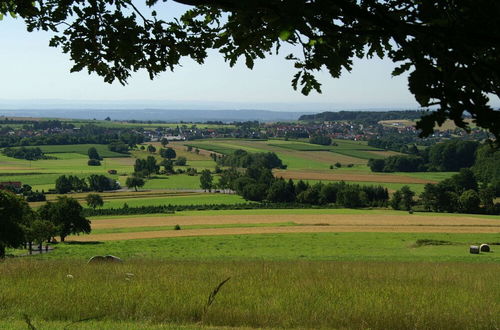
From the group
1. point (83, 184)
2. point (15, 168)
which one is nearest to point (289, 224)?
point (83, 184)

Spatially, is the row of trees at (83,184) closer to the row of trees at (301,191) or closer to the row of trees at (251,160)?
the row of trees at (301,191)

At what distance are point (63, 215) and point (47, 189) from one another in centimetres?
5576

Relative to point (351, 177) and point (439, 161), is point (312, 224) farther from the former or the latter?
point (439, 161)

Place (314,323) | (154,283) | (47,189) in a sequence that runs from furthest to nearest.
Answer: (47,189) → (154,283) → (314,323)

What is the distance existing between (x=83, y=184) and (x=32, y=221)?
211 feet

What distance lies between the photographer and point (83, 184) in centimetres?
11238

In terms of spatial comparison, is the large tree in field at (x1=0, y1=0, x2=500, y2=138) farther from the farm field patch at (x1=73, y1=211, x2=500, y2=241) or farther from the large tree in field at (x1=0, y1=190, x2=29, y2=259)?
the farm field patch at (x1=73, y1=211, x2=500, y2=241)

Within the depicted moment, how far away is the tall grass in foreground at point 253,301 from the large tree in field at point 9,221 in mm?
27509

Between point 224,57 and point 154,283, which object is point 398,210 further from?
point 224,57

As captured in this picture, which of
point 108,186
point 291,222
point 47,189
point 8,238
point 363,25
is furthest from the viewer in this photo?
point 108,186

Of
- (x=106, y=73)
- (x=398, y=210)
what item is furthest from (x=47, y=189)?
(x=106, y=73)

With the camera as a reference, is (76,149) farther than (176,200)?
Yes

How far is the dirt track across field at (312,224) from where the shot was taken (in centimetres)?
5656

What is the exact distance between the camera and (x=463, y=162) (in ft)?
459
